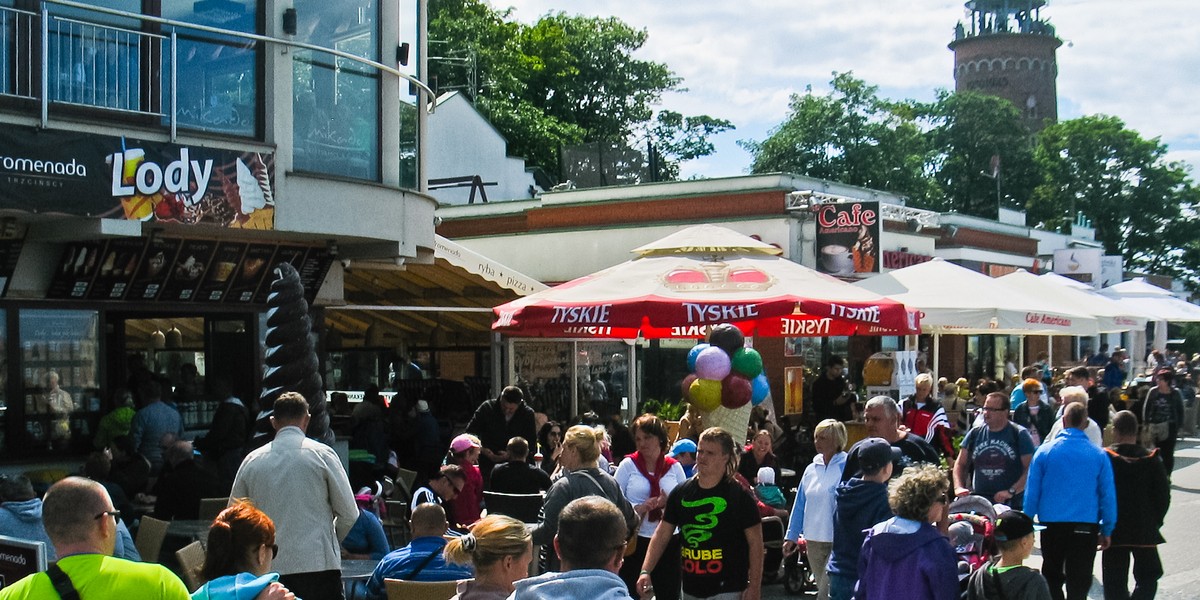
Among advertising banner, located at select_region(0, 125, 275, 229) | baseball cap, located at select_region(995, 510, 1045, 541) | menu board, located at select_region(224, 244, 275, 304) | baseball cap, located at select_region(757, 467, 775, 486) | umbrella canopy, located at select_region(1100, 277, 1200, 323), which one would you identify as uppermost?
advertising banner, located at select_region(0, 125, 275, 229)

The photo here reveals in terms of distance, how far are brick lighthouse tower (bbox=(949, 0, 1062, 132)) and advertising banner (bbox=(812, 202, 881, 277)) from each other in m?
78.4

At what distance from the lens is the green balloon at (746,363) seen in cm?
1156

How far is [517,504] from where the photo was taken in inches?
318

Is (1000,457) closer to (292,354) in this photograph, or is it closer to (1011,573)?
(1011,573)

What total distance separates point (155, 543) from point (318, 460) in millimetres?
2512

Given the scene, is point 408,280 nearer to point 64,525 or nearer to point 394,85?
point 394,85

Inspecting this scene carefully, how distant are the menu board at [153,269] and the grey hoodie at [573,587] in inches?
348

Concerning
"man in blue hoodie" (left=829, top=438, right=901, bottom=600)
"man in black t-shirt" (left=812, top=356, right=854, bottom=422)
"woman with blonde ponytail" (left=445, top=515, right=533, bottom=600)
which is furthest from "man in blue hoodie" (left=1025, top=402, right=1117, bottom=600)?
"man in black t-shirt" (left=812, top=356, right=854, bottom=422)

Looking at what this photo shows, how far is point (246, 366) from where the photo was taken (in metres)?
13.3

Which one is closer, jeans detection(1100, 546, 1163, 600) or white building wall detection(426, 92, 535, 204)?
jeans detection(1100, 546, 1163, 600)

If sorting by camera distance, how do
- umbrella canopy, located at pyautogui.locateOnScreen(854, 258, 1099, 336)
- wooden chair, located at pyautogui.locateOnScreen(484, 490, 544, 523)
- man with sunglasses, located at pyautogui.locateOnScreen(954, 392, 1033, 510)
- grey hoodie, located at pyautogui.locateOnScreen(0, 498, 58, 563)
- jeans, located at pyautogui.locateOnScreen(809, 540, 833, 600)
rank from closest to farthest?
grey hoodie, located at pyautogui.locateOnScreen(0, 498, 58, 563) → jeans, located at pyautogui.locateOnScreen(809, 540, 833, 600) → wooden chair, located at pyautogui.locateOnScreen(484, 490, 544, 523) → man with sunglasses, located at pyautogui.locateOnScreen(954, 392, 1033, 510) → umbrella canopy, located at pyautogui.locateOnScreen(854, 258, 1099, 336)

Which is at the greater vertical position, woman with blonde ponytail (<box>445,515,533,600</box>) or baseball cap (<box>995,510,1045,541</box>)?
woman with blonde ponytail (<box>445,515,533,600</box>)

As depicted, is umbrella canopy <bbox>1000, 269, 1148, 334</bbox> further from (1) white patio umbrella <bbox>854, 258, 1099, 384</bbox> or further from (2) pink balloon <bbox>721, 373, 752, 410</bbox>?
(2) pink balloon <bbox>721, 373, 752, 410</bbox>

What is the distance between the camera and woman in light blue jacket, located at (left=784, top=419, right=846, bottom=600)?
7730 millimetres
